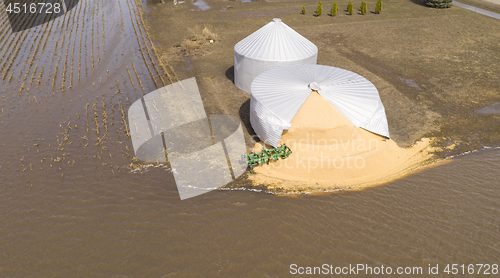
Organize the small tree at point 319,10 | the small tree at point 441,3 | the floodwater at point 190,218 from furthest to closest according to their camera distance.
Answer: the small tree at point 441,3
the small tree at point 319,10
the floodwater at point 190,218

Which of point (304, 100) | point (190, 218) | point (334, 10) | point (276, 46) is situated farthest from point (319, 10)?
point (190, 218)

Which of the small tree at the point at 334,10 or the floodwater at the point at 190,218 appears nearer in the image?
the floodwater at the point at 190,218

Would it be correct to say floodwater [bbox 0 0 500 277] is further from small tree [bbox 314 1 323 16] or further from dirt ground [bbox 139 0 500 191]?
small tree [bbox 314 1 323 16]

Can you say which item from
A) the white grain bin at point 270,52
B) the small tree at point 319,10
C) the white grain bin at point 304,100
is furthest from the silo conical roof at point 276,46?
the small tree at point 319,10

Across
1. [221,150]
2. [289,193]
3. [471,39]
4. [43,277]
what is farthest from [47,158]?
[471,39]

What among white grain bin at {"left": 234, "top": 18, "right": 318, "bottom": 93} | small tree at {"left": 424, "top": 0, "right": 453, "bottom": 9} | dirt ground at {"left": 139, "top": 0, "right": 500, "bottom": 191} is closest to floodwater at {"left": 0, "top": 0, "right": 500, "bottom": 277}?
dirt ground at {"left": 139, "top": 0, "right": 500, "bottom": 191}

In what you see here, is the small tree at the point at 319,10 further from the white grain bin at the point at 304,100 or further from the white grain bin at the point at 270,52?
the white grain bin at the point at 304,100

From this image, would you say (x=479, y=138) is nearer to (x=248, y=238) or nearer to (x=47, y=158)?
(x=248, y=238)

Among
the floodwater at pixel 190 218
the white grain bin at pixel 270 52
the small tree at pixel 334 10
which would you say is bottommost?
the floodwater at pixel 190 218
